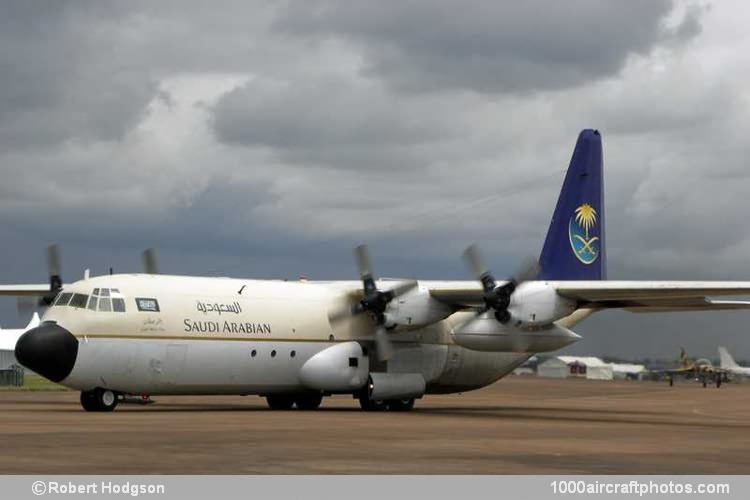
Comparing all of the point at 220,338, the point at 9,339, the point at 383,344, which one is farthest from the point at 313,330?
the point at 9,339

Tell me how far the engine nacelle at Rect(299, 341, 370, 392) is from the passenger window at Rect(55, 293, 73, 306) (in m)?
7.57

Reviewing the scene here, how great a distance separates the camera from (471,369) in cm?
4031

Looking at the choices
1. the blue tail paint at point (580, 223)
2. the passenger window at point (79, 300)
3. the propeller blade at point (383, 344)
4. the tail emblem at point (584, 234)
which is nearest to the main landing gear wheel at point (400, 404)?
the propeller blade at point (383, 344)

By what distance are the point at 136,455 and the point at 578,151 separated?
28387 mm

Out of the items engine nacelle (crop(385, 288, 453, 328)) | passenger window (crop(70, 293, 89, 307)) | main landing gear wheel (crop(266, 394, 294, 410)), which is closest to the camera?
passenger window (crop(70, 293, 89, 307))

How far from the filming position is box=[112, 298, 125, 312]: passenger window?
32.8m

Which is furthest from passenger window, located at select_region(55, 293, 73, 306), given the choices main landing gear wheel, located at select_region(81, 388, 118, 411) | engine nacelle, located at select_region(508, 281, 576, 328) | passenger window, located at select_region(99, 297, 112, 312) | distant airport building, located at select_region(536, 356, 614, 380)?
distant airport building, located at select_region(536, 356, 614, 380)

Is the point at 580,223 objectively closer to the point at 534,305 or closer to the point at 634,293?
the point at 634,293

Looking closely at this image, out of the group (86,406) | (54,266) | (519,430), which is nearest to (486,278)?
(519,430)

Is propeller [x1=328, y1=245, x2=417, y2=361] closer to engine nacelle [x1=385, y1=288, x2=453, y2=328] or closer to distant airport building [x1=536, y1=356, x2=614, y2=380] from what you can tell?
engine nacelle [x1=385, y1=288, x2=453, y2=328]

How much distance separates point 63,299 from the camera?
32.9 metres

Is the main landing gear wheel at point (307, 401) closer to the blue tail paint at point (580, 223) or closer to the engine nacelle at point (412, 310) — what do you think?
the engine nacelle at point (412, 310)

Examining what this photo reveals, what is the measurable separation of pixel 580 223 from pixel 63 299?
741 inches

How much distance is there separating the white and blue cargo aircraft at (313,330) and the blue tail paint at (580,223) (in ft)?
1.13
